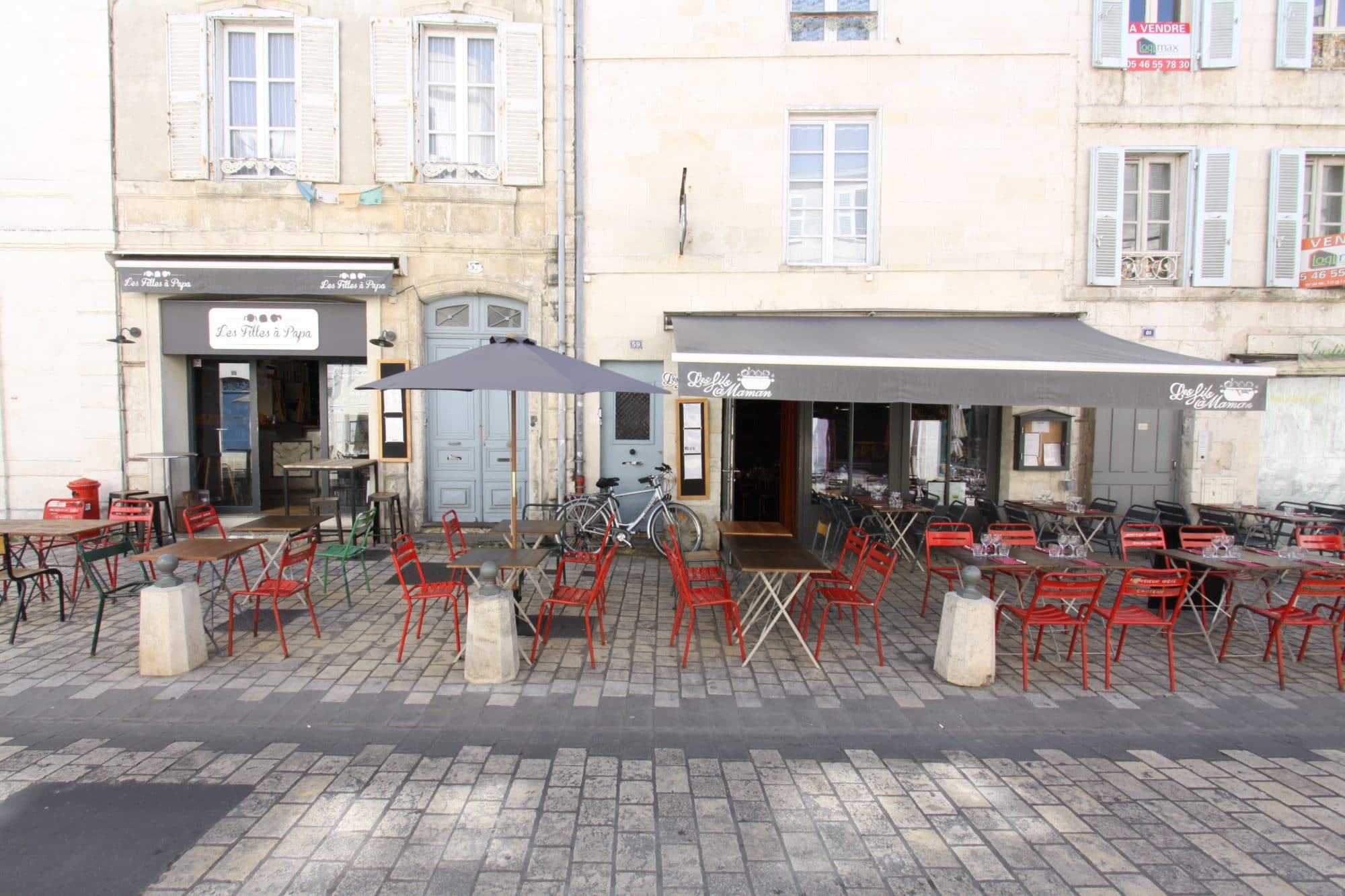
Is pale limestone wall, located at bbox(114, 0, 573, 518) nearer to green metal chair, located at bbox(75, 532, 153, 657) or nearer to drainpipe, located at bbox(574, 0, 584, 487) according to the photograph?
drainpipe, located at bbox(574, 0, 584, 487)

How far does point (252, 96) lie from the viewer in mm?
8070

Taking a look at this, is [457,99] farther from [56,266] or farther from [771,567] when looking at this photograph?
[771,567]

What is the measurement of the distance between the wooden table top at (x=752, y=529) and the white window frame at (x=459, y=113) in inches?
Answer: 221

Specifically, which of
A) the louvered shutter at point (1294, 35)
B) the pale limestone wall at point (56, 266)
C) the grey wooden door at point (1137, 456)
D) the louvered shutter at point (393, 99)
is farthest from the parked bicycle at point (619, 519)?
the louvered shutter at point (1294, 35)

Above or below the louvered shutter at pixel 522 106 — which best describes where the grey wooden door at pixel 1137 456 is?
below

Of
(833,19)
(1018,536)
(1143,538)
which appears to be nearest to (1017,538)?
(1018,536)

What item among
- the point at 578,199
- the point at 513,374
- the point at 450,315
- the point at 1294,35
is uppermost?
the point at 1294,35

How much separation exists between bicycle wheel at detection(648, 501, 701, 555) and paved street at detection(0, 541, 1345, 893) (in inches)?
116

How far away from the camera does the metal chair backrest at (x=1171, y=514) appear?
7.73m

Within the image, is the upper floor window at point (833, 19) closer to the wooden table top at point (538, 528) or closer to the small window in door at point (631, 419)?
the small window in door at point (631, 419)

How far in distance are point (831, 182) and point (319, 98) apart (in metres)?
6.75

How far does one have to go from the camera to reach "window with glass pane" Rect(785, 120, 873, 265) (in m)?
8.14

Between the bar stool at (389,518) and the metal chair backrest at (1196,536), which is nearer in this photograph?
the metal chair backrest at (1196,536)

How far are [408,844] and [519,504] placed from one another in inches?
240
